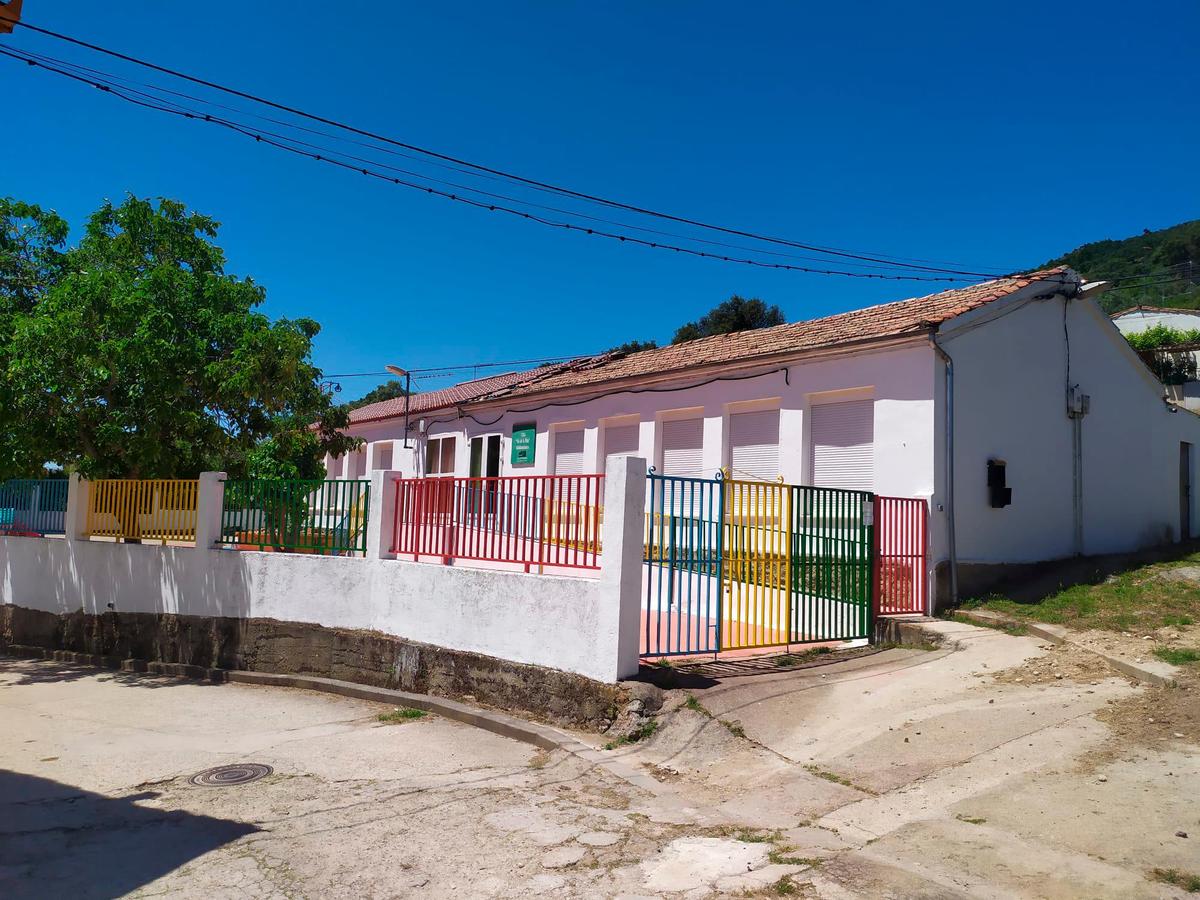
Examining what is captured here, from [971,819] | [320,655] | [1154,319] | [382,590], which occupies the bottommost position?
[320,655]

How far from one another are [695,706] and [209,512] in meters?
8.36

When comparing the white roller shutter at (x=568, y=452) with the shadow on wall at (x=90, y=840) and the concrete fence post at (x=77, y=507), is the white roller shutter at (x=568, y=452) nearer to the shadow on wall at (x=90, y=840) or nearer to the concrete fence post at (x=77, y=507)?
the concrete fence post at (x=77, y=507)

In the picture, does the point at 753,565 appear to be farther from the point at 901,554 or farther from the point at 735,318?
the point at 735,318

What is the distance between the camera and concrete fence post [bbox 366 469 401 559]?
33.2 feet

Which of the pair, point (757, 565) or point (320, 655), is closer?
point (757, 565)

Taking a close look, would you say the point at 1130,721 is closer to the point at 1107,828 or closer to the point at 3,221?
the point at 1107,828

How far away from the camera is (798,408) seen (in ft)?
42.6

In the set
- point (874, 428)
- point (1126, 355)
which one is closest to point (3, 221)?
point (874, 428)

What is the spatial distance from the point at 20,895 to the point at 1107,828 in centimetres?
595

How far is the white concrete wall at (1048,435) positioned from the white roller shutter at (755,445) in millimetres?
3117

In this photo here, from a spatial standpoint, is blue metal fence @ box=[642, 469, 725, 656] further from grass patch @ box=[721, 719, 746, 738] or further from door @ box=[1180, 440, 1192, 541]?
door @ box=[1180, 440, 1192, 541]

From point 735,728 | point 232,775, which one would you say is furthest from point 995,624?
point 232,775

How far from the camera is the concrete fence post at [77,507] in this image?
13242mm

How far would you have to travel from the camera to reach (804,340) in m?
13.5
